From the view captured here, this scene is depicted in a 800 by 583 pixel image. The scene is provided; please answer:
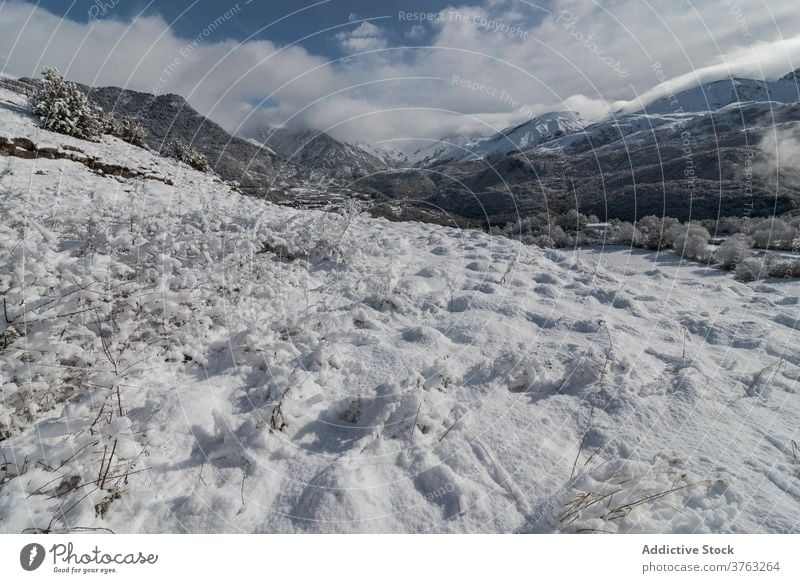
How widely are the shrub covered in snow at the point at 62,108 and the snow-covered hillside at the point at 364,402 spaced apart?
17570 millimetres

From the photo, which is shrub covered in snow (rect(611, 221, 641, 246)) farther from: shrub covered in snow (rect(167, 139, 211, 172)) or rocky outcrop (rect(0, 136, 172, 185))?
shrub covered in snow (rect(167, 139, 211, 172))

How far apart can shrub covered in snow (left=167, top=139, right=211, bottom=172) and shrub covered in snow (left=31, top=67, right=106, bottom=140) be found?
4.88 metres

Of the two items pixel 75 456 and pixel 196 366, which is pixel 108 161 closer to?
pixel 196 366

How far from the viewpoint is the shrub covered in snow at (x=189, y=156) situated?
2394 cm

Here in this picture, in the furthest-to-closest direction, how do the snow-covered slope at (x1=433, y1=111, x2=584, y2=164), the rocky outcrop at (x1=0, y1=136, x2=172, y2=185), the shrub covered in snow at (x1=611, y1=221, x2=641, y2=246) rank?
the snow-covered slope at (x1=433, y1=111, x2=584, y2=164) → the rocky outcrop at (x1=0, y1=136, x2=172, y2=185) → the shrub covered in snow at (x1=611, y1=221, x2=641, y2=246)

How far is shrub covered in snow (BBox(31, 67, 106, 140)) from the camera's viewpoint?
689 inches

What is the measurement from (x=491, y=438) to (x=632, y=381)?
65.4 inches
